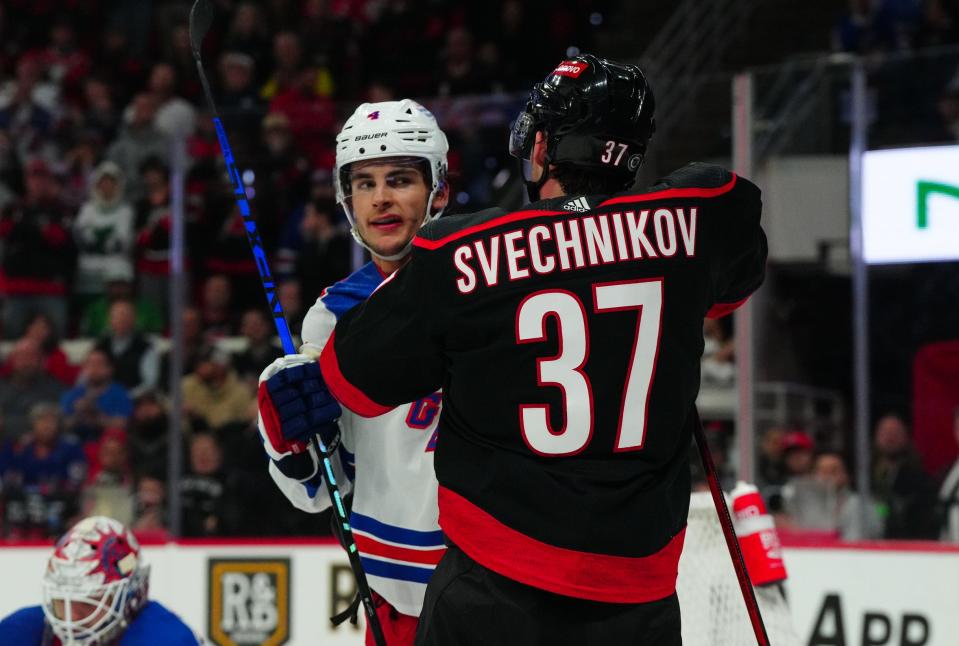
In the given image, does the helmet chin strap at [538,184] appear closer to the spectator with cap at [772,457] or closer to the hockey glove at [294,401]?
the hockey glove at [294,401]

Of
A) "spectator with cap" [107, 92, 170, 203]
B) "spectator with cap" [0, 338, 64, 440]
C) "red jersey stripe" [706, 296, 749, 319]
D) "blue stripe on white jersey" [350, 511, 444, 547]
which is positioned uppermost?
"spectator with cap" [107, 92, 170, 203]

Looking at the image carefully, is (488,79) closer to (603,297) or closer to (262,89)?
(262,89)

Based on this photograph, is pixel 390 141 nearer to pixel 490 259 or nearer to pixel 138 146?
pixel 490 259

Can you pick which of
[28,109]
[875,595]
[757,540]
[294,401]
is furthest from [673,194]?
[28,109]

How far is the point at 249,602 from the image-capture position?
461 cm

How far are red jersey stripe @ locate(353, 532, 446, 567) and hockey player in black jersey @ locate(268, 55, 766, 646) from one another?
1.69ft

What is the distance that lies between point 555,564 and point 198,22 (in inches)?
48.5

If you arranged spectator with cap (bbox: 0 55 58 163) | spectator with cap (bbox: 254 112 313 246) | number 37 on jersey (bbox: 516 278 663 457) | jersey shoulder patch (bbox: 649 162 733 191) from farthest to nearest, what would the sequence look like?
spectator with cap (bbox: 0 55 58 163)
spectator with cap (bbox: 254 112 313 246)
jersey shoulder patch (bbox: 649 162 733 191)
number 37 on jersey (bbox: 516 278 663 457)

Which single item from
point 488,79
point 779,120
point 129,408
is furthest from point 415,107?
point 488,79

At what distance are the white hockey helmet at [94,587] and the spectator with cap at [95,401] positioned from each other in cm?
183

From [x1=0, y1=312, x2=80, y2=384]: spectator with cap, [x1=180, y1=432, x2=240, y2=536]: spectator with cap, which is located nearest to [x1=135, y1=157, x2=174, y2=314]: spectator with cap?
[x1=0, y1=312, x2=80, y2=384]: spectator with cap

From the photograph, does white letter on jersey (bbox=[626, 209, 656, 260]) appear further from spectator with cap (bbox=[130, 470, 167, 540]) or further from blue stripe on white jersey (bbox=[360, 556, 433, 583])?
spectator with cap (bbox=[130, 470, 167, 540])

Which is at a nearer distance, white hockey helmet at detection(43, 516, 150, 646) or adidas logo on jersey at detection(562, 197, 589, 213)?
adidas logo on jersey at detection(562, 197, 589, 213)

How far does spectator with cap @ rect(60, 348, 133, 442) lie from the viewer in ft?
18.0
